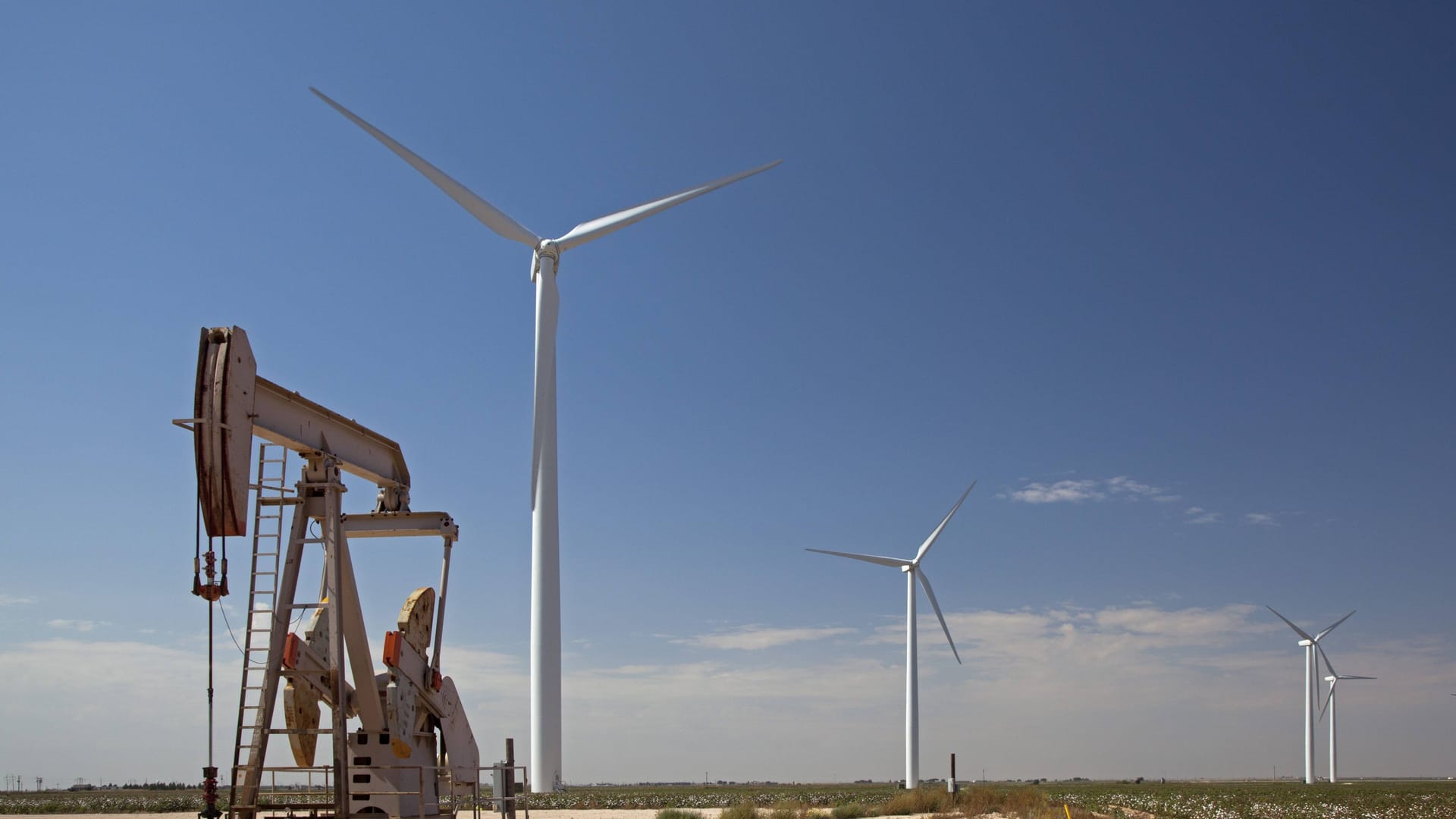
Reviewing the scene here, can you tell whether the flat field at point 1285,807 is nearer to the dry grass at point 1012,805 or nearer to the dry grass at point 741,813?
the dry grass at point 1012,805

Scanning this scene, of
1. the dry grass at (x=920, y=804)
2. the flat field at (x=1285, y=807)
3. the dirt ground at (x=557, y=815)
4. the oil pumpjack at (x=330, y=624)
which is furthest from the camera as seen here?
the flat field at (x=1285, y=807)

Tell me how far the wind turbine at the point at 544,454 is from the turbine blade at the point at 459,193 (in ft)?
0.07

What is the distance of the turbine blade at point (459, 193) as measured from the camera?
103 ft

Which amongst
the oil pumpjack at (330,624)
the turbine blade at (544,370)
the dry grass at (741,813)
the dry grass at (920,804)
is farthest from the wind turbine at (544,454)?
the oil pumpjack at (330,624)

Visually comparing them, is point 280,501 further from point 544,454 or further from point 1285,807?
point 1285,807

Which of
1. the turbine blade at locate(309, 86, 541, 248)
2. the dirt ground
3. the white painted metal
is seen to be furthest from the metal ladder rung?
the white painted metal

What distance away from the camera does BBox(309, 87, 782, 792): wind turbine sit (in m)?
29.0

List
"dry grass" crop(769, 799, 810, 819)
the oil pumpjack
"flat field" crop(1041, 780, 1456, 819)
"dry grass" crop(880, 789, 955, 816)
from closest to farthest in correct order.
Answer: the oil pumpjack < "dry grass" crop(769, 799, 810, 819) < "dry grass" crop(880, 789, 955, 816) < "flat field" crop(1041, 780, 1456, 819)

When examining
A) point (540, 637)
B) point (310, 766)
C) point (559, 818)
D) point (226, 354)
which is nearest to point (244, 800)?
point (310, 766)

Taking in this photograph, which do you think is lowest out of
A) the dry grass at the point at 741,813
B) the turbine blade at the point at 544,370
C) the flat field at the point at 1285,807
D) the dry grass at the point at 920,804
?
the flat field at the point at 1285,807

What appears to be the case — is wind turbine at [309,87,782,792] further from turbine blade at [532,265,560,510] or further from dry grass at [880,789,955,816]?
dry grass at [880,789,955,816]

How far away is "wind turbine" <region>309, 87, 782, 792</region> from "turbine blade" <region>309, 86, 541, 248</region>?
0.07 ft

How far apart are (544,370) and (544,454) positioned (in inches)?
90.5

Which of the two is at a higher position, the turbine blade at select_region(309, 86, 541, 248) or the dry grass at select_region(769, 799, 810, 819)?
the turbine blade at select_region(309, 86, 541, 248)
